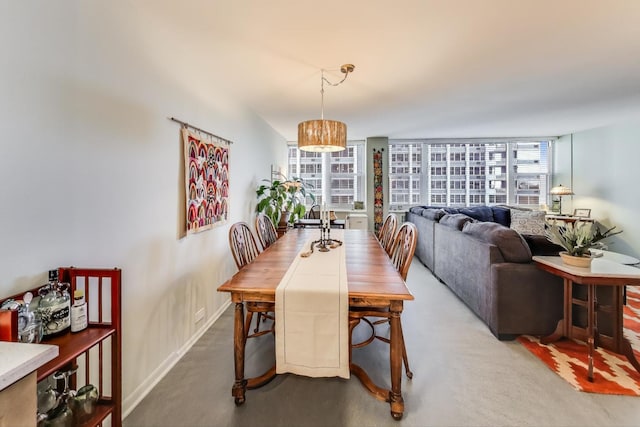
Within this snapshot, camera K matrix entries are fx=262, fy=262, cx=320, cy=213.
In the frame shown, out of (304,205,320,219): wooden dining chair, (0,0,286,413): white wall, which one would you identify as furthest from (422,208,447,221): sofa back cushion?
(0,0,286,413): white wall

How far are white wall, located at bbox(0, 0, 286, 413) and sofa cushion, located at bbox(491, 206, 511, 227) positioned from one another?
5164 mm

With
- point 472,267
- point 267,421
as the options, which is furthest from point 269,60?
point 472,267

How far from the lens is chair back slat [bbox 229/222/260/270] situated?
1846 millimetres

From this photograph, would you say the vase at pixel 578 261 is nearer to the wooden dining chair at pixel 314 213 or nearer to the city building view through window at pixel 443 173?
the wooden dining chair at pixel 314 213

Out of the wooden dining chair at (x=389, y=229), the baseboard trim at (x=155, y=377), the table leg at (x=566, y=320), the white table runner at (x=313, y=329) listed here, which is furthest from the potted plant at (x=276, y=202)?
the table leg at (x=566, y=320)

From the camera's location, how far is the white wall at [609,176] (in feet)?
13.7

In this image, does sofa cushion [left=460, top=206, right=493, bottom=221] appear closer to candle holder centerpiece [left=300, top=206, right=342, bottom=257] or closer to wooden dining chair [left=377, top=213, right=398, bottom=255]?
wooden dining chair [left=377, top=213, right=398, bottom=255]

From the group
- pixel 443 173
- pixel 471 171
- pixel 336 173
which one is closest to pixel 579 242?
pixel 443 173

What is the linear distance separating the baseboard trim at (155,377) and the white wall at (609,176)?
20.7ft

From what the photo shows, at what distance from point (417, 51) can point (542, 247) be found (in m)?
1.98

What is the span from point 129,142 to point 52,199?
0.54 m

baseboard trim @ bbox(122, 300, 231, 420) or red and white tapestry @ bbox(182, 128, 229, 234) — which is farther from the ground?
red and white tapestry @ bbox(182, 128, 229, 234)

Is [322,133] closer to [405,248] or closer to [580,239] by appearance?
[405,248]

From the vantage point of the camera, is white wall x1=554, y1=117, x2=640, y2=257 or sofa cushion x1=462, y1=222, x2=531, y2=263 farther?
white wall x1=554, y1=117, x2=640, y2=257
